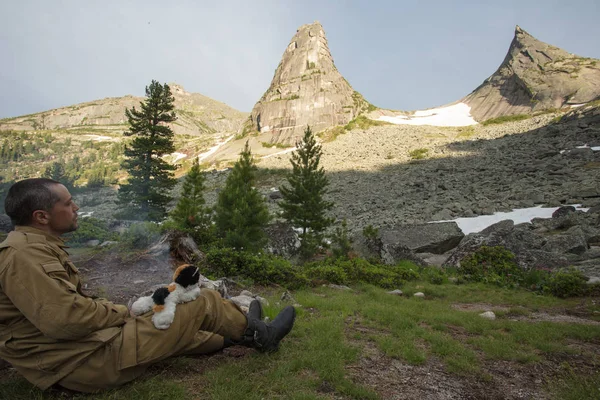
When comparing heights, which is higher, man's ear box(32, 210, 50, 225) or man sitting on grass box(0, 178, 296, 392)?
man's ear box(32, 210, 50, 225)

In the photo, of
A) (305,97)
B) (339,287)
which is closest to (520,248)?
(339,287)

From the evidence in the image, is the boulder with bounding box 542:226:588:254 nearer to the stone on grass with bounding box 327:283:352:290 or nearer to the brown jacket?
the stone on grass with bounding box 327:283:352:290

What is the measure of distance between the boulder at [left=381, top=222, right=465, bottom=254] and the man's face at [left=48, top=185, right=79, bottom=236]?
10.9 meters

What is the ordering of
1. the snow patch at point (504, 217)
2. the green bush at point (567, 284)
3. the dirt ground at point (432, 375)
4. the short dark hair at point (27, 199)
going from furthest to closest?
the snow patch at point (504, 217) < the green bush at point (567, 284) < the dirt ground at point (432, 375) < the short dark hair at point (27, 199)

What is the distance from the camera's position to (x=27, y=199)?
2316 mm

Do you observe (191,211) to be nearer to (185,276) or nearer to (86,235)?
(86,235)

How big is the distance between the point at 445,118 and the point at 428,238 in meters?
72.0

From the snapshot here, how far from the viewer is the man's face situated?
240 cm

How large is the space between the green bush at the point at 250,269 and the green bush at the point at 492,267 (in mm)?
5406

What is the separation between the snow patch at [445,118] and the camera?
6850 centimetres

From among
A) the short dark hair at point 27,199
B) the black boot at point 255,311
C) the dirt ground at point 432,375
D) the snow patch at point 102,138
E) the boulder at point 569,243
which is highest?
the snow patch at point 102,138

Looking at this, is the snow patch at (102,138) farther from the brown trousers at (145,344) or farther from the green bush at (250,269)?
the brown trousers at (145,344)

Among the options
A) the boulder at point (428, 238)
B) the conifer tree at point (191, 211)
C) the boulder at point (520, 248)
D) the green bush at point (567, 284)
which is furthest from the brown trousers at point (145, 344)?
the boulder at point (428, 238)

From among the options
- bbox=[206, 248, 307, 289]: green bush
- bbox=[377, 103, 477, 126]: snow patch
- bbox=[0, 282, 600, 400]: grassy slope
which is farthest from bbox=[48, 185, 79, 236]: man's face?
bbox=[377, 103, 477, 126]: snow patch
